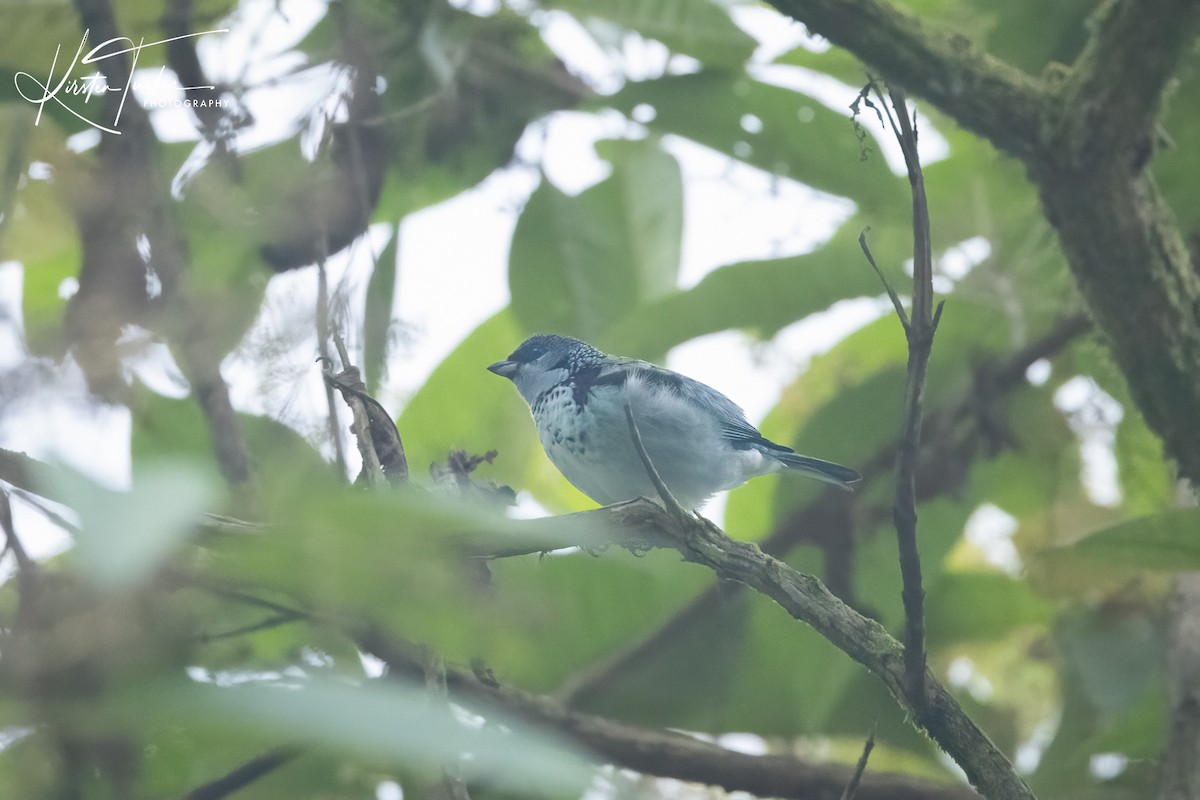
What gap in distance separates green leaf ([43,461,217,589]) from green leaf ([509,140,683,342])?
2694 millimetres

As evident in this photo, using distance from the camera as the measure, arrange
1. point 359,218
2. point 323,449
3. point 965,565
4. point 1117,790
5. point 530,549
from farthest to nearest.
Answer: point 965,565 → point 1117,790 → point 359,218 → point 323,449 → point 530,549

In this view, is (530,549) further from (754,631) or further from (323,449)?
(754,631)

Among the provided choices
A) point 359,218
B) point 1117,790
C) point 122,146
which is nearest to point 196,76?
point 122,146

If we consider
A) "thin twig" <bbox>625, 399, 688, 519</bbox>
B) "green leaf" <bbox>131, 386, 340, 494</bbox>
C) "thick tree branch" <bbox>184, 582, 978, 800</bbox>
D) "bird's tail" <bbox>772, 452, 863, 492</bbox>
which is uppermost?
"bird's tail" <bbox>772, 452, 863, 492</bbox>

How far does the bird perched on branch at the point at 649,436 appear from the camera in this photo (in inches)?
116

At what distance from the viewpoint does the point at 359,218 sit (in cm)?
273

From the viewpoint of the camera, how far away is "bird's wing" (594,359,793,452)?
10.2ft

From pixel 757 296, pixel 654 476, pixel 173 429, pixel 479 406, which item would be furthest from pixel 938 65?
pixel 173 429

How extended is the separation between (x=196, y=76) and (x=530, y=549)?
105 inches

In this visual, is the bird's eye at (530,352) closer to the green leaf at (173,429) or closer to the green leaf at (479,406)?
the green leaf at (479,406)

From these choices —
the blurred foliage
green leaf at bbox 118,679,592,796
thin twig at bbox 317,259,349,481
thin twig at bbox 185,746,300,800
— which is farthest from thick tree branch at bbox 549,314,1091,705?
green leaf at bbox 118,679,592,796

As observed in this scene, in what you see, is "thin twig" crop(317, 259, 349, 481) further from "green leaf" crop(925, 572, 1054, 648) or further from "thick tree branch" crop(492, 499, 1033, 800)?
"green leaf" crop(925, 572, 1054, 648)

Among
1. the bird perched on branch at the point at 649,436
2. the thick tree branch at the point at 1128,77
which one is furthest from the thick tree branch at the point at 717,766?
the thick tree branch at the point at 1128,77

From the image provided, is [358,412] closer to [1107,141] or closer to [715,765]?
[715,765]
